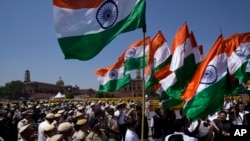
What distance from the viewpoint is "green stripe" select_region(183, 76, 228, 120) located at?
7.24 metres

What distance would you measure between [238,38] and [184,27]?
10.8 feet

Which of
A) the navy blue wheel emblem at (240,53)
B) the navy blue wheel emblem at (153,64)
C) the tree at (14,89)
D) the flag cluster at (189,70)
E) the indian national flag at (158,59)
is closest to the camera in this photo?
the flag cluster at (189,70)

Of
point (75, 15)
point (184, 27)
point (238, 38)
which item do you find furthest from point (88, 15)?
point (238, 38)

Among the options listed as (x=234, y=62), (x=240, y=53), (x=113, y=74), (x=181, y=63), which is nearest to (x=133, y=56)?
(x=113, y=74)

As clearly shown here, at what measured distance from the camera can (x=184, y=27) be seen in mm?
9922

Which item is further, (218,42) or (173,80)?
(173,80)

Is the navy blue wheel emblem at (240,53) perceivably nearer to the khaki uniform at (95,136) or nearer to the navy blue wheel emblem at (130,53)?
the navy blue wheel emblem at (130,53)

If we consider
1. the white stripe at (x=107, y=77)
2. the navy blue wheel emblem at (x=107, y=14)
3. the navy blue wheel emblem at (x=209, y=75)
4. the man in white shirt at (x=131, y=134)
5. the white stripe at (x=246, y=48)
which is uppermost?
the white stripe at (x=246, y=48)

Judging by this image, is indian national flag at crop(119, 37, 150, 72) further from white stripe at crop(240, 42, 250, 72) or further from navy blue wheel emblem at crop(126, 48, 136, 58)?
white stripe at crop(240, 42, 250, 72)

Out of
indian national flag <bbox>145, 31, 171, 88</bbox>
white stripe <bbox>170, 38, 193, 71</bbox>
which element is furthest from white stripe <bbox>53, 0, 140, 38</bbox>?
indian national flag <bbox>145, 31, 171, 88</bbox>

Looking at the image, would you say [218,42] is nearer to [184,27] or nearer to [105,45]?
[184,27]

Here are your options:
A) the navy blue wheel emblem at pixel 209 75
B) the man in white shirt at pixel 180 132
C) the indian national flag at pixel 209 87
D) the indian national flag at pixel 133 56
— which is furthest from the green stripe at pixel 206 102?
the indian national flag at pixel 133 56

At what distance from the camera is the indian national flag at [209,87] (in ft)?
23.9

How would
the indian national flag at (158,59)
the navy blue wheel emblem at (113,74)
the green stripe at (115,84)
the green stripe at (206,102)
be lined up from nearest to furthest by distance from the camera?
the green stripe at (206,102) → the indian national flag at (158,59) → the green stripe at (115,84) → the navy blue wheel emblem at (113,74)
